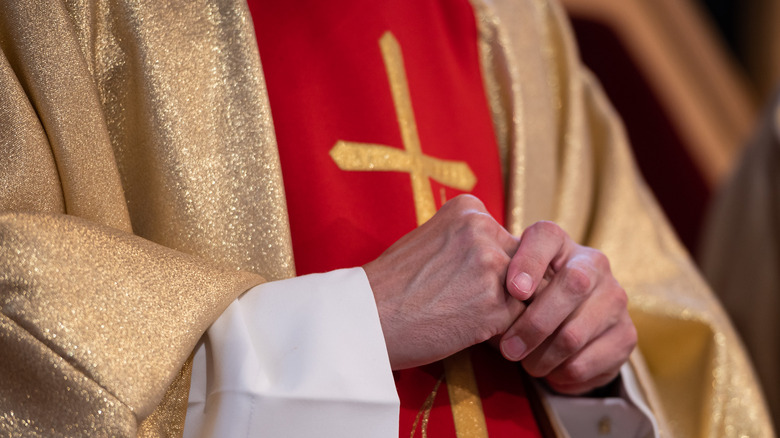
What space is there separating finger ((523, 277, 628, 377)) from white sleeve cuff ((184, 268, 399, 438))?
19 centimetres

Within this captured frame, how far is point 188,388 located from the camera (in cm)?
77

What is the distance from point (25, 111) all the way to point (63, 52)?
0.24 feet

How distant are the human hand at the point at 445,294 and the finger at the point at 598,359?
0.38ft

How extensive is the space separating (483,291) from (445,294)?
0.12ft

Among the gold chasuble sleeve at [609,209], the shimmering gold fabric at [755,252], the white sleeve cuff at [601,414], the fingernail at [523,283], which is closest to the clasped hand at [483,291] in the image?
the fingernail at [523,283]

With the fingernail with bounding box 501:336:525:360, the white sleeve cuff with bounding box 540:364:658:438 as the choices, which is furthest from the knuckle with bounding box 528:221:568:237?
the white sleeve cuff with bounding box 540:364:658:438

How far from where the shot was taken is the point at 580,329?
839 mm

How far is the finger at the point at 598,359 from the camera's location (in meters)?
0.88

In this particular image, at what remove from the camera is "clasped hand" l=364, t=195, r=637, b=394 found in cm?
80

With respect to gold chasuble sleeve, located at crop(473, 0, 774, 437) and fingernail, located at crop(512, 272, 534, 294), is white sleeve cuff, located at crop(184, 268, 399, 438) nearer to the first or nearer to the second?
fingernail, located at crop(512, 272, 534, 294)

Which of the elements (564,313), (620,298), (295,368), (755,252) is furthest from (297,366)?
(755,252)

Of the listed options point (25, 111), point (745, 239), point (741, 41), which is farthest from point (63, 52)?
point (741, 41)

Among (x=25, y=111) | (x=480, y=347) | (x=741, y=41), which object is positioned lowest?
(x=741, y=41)

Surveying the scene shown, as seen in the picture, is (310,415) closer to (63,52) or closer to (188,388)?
(188,388)
